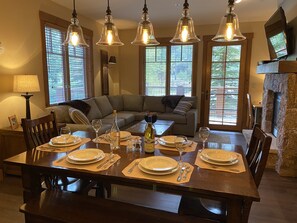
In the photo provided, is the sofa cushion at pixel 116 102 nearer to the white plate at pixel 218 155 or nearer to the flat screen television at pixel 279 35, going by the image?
the flat screen television at pixel 279 35

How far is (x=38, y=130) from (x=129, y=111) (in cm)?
364

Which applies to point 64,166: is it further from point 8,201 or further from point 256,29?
point 256,29

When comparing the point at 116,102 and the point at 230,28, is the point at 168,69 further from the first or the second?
the point at 230,28

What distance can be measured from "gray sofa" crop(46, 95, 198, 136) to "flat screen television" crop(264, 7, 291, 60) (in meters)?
1.98

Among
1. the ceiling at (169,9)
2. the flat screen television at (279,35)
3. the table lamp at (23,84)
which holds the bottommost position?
the table lamp at (23,84)

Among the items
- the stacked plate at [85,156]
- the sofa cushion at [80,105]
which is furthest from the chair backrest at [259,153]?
the sofa cushion at [80,105]

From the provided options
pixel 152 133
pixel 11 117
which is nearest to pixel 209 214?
pixel 152 133

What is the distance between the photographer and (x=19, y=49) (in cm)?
324

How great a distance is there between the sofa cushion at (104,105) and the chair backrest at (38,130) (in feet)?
8.05

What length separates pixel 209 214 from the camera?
148 cm

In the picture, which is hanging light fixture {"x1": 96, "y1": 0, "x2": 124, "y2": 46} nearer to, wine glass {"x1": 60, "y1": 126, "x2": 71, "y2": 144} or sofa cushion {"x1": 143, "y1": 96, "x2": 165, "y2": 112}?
wine glass {"x1": 60, "y1": 126, "x2": 71, "y2": 144}

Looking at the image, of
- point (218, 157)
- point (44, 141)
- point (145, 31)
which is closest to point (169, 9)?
point (145, 31)

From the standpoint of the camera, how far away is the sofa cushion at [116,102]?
17.8 ft

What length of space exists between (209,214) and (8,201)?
A: 7.14 ft
